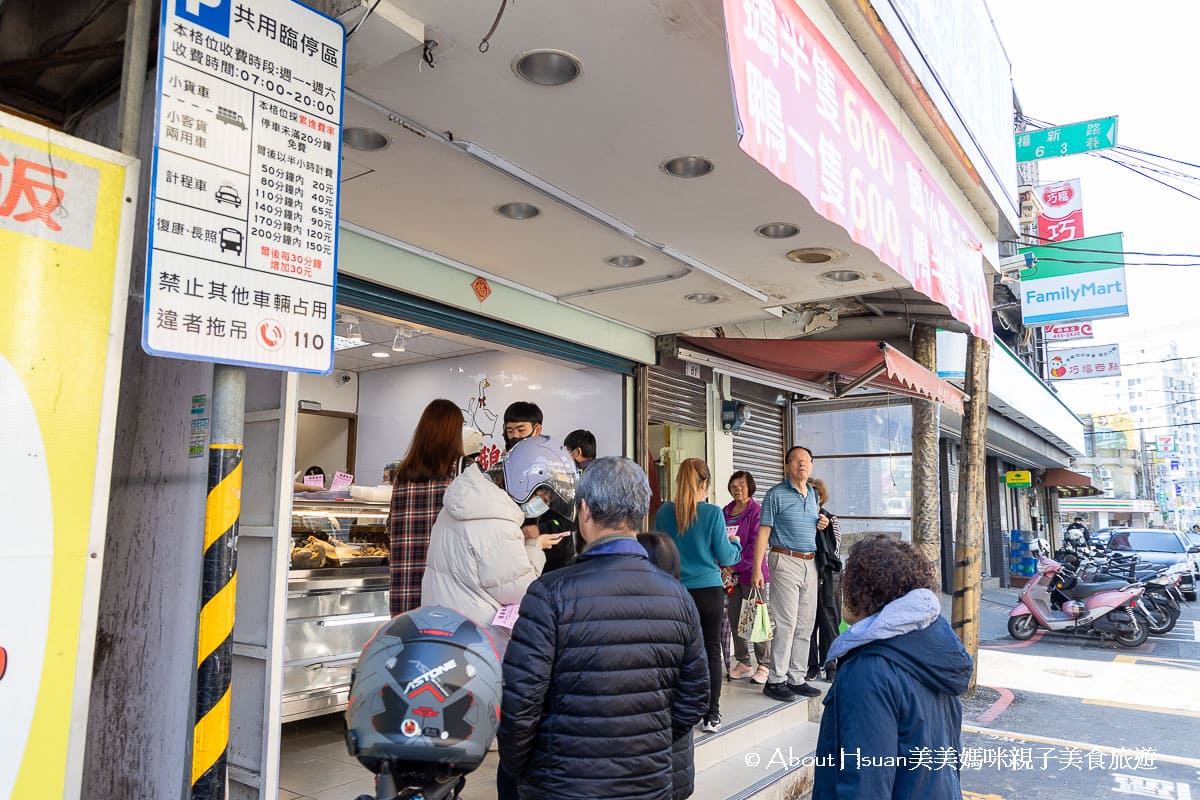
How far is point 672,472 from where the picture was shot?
27.3 feet

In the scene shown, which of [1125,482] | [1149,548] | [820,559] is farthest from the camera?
[1125,482]

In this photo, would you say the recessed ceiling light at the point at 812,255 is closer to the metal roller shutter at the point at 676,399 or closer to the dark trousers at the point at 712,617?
the dark trousers at the point at 712,617

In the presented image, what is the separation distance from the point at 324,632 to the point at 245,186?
3.46 metres

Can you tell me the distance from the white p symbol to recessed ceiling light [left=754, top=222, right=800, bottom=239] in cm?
352

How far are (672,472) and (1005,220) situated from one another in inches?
165

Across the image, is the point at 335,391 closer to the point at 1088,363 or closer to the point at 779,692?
the point at 779,692

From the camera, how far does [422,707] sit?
155cm

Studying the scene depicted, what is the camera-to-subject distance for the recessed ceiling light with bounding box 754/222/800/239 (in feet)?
16.4

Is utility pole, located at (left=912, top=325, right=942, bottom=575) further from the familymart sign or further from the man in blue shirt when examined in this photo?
the familymart sign

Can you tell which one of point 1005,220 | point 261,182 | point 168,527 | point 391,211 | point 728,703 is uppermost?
point 1005,220

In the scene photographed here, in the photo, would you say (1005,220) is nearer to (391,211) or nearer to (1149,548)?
(391,211)

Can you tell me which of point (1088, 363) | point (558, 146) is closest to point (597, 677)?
point (558, 146)

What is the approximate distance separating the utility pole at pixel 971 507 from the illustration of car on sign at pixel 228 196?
24.5 feet

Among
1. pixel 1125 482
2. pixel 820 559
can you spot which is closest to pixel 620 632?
pixel 820 559
